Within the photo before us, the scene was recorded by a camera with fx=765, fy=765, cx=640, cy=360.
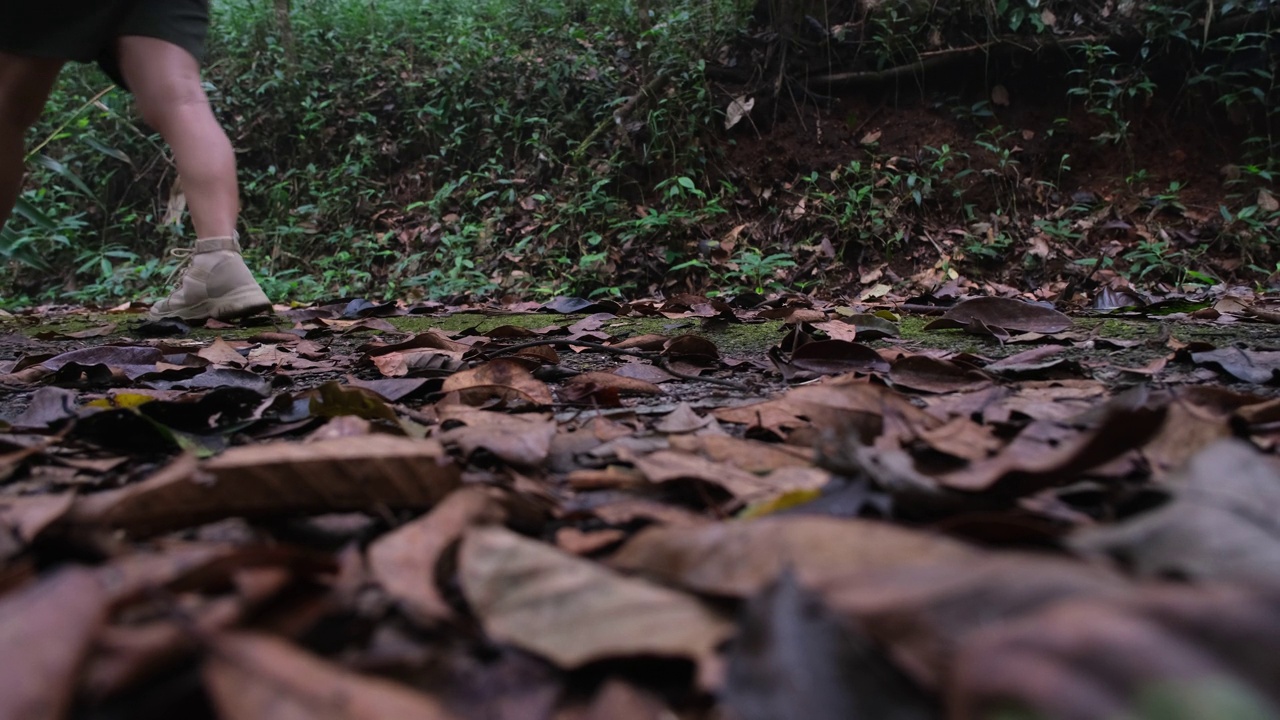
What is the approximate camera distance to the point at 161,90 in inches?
98.3

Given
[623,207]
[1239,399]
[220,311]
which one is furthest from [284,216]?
[1239,399]

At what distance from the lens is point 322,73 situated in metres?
7.11

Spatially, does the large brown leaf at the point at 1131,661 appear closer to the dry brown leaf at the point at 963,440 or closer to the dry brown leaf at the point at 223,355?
the dry brown leaf at the point at 963,440

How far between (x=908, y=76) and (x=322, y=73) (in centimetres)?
518

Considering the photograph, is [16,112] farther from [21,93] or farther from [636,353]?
[636,353]

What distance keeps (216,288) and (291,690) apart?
2647 mm

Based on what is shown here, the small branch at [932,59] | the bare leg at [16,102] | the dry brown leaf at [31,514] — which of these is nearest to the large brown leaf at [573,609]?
the dry brown leaf at [31,514]

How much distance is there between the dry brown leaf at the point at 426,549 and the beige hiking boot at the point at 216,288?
2.33 metres

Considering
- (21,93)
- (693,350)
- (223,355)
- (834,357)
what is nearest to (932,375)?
(834,357)

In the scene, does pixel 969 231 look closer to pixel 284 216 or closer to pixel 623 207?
pixel 623 207

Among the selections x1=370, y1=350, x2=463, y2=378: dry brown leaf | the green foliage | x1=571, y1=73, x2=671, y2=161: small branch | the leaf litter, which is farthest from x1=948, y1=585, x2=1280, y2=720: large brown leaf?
x1=571, y1=73, x2=671, y2=161: small branch

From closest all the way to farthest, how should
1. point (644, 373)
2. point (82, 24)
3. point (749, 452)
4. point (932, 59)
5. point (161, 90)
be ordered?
point (749, 452) → point (644, 373) → point (82, 24) → point (161, 90) → point (932, 59)

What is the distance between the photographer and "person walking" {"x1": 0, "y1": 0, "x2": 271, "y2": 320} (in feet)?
7.86

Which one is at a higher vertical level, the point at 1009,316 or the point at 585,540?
the point at 585,540
